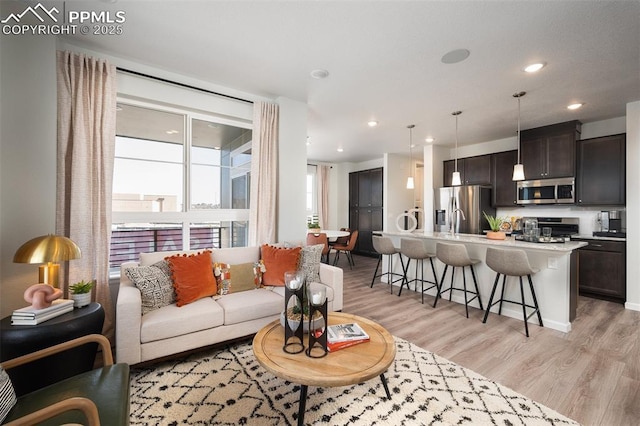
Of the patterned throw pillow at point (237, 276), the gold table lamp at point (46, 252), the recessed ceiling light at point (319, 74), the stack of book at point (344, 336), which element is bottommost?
the stack of book at point (344, 336)

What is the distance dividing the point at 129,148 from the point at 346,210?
6201mm

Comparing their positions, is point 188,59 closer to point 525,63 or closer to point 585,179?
point 525,63

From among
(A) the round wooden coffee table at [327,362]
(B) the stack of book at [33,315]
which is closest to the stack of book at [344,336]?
(A) the round wooden coffee table at [327,362]

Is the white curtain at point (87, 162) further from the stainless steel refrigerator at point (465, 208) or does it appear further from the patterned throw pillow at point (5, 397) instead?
the stainless steel refrigerator at point (465, 208)

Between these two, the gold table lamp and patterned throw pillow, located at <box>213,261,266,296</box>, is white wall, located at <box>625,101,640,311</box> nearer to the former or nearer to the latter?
patterned throw pillow, located at <box>213,261,266,296</box>

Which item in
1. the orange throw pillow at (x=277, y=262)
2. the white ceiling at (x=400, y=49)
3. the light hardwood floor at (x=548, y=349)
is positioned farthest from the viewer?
the orange throw pillow at (x=277, y=262)

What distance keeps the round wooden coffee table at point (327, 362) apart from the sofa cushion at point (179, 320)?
2.39 ft

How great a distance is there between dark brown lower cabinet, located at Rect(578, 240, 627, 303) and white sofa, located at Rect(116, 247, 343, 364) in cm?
396

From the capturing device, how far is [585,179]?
425 cm

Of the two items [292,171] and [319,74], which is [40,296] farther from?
[319,74]

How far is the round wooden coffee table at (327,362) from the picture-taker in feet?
4.46

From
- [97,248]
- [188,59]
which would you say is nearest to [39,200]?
[97,248]

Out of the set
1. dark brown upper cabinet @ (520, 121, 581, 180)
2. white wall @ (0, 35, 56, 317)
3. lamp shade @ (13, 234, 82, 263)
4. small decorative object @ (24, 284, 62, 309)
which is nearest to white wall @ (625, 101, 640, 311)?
dark brown upper cabinet @ (520, 121, 581, 180)

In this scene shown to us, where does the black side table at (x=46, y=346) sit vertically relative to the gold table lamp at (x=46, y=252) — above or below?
below
